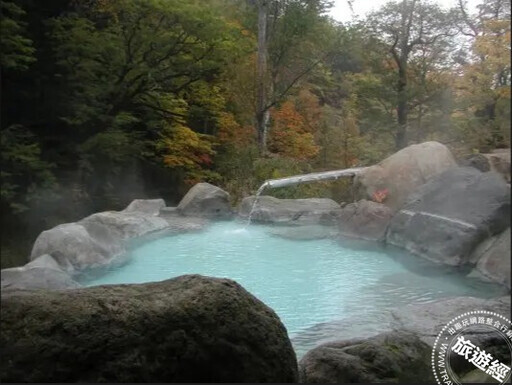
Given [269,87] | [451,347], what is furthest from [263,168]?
[451,347]

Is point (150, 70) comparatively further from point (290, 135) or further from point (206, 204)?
point (290, 135)

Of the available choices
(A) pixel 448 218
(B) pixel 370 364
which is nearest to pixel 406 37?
(A) pixel 448 218

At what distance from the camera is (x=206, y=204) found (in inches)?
Result: 312

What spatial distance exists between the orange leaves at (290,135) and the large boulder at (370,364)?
25.5 feet

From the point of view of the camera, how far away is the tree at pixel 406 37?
28.3ft

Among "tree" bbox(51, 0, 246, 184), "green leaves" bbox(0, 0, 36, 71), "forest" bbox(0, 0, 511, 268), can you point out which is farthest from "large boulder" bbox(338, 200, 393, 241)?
"green leaves" bbox(0, 0, 36, 71)

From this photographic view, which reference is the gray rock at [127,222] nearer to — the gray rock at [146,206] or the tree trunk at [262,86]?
the gray rock at [146,206]

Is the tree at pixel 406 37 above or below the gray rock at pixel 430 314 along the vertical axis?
above

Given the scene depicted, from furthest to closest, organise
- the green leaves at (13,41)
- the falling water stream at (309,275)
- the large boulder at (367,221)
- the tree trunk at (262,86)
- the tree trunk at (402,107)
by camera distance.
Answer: the tree trunk at (262,86)
the tree trunk at (402,107)
the large boulder at (367,221)
the falling water stream at (309,275)
the green leaves at (13,41)

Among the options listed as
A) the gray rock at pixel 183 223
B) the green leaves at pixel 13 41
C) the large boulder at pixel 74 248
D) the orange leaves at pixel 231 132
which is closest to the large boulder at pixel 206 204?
the gray rock at pixel 183 223

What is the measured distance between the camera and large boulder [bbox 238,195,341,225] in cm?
761

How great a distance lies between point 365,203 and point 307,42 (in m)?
5.67

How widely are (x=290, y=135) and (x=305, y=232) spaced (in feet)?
13.4

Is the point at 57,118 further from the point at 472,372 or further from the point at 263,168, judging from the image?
the point at 263,168
